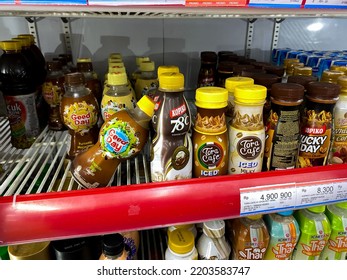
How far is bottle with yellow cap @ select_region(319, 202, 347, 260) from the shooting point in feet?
2.93

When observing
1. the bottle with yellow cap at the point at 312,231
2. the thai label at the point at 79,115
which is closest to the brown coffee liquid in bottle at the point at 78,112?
the thai label at the point at 79,115

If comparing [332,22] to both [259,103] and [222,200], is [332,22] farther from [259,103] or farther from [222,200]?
[222,200]

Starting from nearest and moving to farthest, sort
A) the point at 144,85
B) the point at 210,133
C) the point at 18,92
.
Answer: the point at 210,133 → the point at 18,92 → the point at 144,85

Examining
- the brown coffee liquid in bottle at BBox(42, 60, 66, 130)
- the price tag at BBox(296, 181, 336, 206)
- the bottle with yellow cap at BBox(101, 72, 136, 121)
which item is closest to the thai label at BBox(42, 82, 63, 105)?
the brown coffee liquid in bottle at BBox(42, 60, 66, 130)

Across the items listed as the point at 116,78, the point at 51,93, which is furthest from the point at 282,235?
the point at 51,93

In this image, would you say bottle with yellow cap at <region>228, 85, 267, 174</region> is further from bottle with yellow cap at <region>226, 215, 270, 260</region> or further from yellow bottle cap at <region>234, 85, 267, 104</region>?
bottle with yellow cap at <region>226, 215, 270, 260</region>

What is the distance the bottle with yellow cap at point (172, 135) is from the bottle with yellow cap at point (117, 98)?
6.7 inches

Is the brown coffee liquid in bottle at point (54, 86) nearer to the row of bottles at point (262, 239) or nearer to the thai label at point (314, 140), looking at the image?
the row of bottles at point (262, 239)

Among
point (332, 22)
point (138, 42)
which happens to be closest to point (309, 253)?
point (138, 42)

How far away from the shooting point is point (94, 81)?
1.12 m

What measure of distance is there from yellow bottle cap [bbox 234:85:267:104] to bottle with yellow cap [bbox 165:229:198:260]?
39 cm

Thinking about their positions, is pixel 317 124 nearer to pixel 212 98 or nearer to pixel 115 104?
pixel 212 98

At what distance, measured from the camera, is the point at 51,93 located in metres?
1.07

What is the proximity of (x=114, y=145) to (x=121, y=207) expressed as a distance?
176 mm
